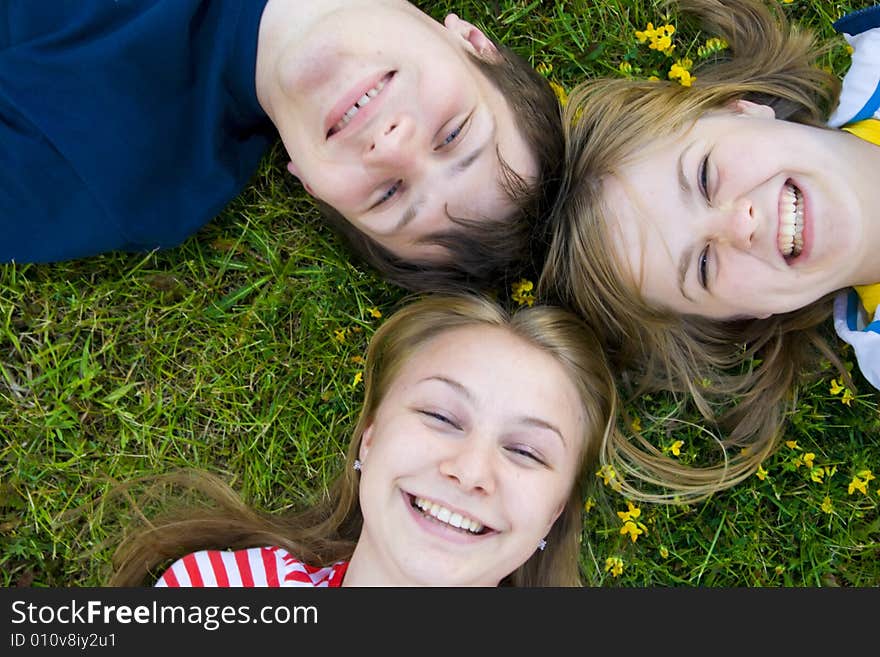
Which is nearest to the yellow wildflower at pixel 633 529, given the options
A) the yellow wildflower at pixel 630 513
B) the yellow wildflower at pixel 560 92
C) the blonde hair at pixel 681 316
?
the yellow wildflower at pixel 630 513

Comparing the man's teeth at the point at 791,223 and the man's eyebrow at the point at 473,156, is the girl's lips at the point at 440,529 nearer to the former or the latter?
the man's eyebrow at the point at 473,156

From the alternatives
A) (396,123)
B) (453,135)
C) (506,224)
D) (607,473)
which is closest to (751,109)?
(506,224)

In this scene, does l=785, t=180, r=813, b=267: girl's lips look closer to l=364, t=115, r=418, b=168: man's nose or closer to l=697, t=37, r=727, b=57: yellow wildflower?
l=697, t=37, r=727, b=57: yellow wildflower

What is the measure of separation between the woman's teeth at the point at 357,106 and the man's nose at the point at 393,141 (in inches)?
4.9

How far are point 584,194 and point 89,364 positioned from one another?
210 cm

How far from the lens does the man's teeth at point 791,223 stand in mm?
2934

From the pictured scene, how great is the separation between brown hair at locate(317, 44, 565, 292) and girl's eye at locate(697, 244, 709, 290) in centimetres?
58

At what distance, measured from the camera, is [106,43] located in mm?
3020

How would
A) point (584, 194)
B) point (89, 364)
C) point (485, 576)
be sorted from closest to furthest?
1. point (485, 576)
2. point (584, 194)
3. point (89, 364)

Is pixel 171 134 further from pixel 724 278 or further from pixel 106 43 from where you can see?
pixel 724 278

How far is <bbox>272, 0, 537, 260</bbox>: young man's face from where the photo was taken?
107 inches

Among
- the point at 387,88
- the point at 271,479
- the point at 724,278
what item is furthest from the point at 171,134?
the point at 724,278

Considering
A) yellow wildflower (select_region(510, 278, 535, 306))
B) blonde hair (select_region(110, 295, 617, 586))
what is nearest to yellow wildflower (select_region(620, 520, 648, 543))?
blonde hair (select_region(110, 295, 617, 586))

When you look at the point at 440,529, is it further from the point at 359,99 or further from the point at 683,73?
the point at 683,73
